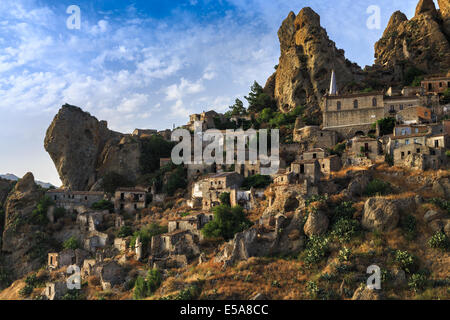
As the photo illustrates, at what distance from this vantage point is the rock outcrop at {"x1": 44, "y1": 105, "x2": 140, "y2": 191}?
182 feet

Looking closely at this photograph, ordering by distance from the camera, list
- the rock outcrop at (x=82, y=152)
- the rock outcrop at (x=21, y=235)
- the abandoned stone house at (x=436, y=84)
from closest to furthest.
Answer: the rock outcrop at (x=21, y=235), the abandoned stone house at (x=436, y=84), the rock outcrop at (x=82, y=152)

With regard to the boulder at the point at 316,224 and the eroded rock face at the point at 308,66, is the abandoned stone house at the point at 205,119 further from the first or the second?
the boulder at the point at 316,224

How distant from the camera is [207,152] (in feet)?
182

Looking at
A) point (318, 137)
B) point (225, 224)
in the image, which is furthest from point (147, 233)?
point (318, 137)

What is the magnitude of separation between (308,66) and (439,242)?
133 ft

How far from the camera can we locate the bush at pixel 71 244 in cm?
4196

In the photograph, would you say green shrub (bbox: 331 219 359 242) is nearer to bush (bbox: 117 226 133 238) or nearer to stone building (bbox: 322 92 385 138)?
bush (bbox: 117 226 133 238)

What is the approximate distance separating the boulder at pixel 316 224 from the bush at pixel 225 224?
544 cm

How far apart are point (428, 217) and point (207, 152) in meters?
31.4

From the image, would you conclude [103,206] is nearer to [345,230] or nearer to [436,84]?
[345,230]

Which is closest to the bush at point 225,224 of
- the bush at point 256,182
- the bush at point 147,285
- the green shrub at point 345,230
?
the bush at point 147,285

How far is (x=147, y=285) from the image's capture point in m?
29.5

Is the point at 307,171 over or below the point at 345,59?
below
